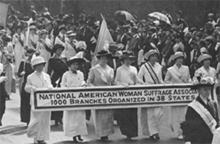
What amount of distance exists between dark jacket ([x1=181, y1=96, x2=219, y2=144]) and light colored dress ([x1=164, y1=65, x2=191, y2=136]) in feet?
12.3

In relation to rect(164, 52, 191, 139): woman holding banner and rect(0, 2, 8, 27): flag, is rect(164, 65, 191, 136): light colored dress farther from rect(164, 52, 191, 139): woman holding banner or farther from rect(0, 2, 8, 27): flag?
rect(0, 2, 8, 27): flag

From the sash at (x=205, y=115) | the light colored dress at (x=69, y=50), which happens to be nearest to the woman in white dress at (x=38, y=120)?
the sash at (x=205, y=115)

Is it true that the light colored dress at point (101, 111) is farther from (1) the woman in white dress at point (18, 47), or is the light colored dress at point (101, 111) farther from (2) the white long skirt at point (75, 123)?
(1) the woman in white dress at point (18, 47)

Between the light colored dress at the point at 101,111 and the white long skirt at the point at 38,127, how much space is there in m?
0.99

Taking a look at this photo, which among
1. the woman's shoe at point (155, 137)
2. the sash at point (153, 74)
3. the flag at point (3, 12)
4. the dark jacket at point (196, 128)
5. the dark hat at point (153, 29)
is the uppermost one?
the flag at point (3, 12)

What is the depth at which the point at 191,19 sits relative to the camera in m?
21.5

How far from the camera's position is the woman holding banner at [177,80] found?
1180cm

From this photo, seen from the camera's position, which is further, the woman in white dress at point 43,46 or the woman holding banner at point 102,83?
the woman in white dress at point 43,46

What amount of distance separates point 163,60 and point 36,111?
718 cm

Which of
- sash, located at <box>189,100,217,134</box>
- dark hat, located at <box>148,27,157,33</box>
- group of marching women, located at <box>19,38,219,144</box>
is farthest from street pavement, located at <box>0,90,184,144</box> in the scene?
dark hat, located at <box>148,27,157,33</box>

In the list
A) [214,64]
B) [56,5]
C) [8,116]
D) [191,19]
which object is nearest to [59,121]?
[8,116]

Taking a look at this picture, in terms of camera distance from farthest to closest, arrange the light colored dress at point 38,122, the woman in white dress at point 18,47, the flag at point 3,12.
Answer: the woman in white dress at point 18,47 → the flag at point 3,12 → the light colored dress at point 38,122

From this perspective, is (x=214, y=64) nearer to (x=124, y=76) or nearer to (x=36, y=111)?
(x=124, y=76)

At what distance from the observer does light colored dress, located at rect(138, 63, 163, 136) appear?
38.6 feet
